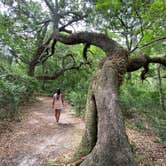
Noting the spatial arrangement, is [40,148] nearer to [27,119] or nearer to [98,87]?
[98,87]

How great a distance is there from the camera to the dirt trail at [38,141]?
14.0 ft

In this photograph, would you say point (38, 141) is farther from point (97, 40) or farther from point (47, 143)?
point (97, 40)

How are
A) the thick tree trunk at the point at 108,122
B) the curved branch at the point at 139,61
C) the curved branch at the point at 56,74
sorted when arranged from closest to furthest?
the thick tree trunk at the point at 108,122
the curved branch at the point at 139,61
the curved branch at the point at 56,74

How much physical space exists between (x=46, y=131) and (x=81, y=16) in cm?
722

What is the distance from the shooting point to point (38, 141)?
5.29 meters

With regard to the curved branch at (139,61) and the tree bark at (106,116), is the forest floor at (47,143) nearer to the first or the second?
the tree bark at (106,116)

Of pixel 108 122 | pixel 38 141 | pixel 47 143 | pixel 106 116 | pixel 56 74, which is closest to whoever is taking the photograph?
pixel 108 122

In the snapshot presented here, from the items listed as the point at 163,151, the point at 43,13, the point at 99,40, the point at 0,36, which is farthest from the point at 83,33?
the point at 43,13

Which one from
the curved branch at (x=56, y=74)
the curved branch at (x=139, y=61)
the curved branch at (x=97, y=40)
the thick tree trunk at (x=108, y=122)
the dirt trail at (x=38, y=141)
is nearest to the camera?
the thick tree trunk at (x=108, y=122)

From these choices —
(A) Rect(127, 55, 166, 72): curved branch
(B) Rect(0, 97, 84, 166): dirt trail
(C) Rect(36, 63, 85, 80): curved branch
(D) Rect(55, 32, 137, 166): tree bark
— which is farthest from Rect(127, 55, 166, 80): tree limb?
(C) Rect(36, 63, 85, 80): curved branch

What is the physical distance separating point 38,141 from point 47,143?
301 mm

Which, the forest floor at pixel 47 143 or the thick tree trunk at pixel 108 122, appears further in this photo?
the forest floor at pixel 47 143

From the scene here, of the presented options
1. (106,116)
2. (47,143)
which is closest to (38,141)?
(47,143)

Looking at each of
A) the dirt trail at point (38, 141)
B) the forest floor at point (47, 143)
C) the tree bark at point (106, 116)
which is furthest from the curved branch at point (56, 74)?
the tree bark at point (106, 116)
